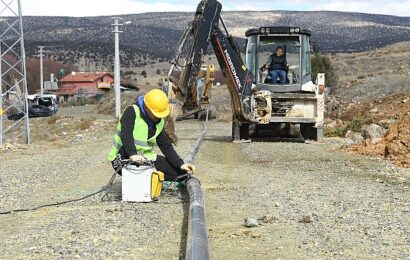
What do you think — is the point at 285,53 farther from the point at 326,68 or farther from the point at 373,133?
the point at 326,68

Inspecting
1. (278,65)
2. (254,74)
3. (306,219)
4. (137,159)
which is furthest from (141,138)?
(278,65)

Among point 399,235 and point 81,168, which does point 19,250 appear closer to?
point 399,235

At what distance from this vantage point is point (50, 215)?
8.52 meters

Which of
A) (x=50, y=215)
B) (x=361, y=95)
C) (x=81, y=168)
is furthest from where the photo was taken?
(x=361, y=95)

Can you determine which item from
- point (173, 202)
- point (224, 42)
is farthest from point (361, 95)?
point (173, 202)

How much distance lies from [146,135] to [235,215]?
5.72 ft

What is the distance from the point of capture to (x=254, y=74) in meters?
20.1

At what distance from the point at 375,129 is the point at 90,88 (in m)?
90.8

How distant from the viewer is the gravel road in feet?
22.2

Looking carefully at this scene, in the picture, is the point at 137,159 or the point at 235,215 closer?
the point at 235,215

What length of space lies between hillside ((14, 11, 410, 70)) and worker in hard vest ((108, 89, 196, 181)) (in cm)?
14195

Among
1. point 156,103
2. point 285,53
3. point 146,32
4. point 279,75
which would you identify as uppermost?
point 146,32

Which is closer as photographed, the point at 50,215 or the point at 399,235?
the point at 399,235

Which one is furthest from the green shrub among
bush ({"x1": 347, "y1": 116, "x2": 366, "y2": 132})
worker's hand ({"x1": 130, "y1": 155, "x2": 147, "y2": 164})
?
worker's hand ({"x1": 130, "y1": 155, "x2": 147, "y2": 164})
